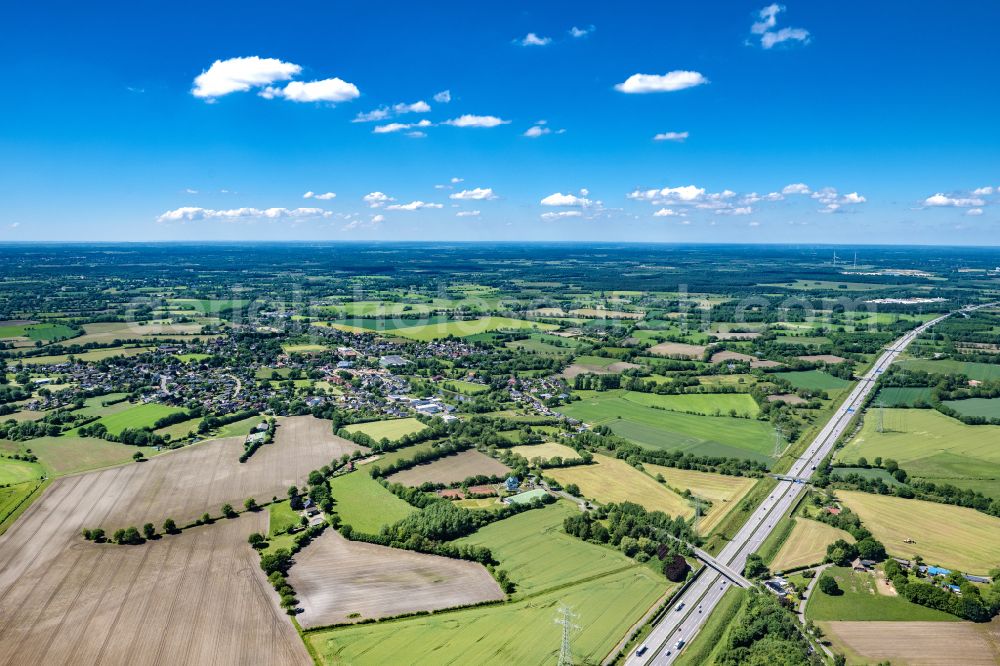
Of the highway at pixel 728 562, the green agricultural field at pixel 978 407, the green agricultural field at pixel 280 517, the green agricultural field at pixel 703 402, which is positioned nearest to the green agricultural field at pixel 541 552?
the highway at pixel 728 562

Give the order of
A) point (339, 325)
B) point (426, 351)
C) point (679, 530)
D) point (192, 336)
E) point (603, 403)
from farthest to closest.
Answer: point (339, 325) < point (192, 336) < point (426, 351) < point (603, 403) < point (679, 530)

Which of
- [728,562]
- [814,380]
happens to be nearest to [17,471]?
[728,562]

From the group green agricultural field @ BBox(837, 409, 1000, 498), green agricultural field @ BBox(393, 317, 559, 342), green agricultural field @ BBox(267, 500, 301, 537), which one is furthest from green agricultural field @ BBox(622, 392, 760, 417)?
green agricultural field @ BBox(393, 317, 559, 342)

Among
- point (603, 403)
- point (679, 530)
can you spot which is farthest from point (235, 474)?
point (603, 403)

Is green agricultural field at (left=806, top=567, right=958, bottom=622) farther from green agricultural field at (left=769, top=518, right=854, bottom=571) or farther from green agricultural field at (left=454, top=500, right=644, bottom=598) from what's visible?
green agricultural field at (left=454, top=500, right=644, bottom=598)

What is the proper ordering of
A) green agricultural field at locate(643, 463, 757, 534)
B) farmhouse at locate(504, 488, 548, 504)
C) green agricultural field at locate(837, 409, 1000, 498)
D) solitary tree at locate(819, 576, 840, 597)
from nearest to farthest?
solitary tree at locate(819, 576, 840, 597)
green agricultural field at locate(643, 463, 757, 534)
farmhouse at locate(504, 488, 548, 504)
green agricultural field at locate(837, 409, 1000, 498)

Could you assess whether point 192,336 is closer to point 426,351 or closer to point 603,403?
point 426,351
